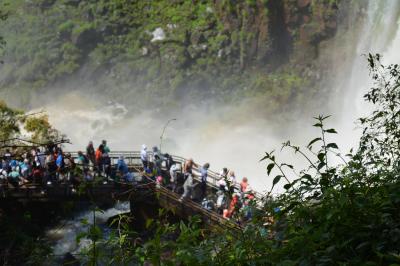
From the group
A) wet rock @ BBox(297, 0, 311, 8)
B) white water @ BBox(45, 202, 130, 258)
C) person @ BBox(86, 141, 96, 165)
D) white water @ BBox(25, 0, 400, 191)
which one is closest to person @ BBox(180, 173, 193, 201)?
white water @ BBox(45, 202, 130, 258)

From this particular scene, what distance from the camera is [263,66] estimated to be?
142 ft

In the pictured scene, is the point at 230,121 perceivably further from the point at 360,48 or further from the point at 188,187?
the point at 188,187

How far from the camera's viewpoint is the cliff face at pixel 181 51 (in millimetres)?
42688

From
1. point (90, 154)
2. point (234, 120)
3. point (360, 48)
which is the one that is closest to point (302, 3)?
point (360, 48)

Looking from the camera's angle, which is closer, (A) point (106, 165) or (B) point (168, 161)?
(A) point (106, 165)

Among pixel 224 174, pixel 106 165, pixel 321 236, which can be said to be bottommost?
pixel 321 236

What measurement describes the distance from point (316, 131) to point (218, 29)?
10.5 meters

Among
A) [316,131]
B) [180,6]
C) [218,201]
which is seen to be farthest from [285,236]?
[180,6]

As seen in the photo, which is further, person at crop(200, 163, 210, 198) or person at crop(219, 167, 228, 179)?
person at crop(200, 163, 210, 198)

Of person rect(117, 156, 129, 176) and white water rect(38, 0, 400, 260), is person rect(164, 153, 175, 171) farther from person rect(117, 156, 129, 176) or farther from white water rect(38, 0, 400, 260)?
white water rect(38, 0, 400, 260)

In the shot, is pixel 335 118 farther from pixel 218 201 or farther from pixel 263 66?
pixel 218 201

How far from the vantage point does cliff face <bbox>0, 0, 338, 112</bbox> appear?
42688 mm

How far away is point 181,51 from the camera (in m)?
43.1

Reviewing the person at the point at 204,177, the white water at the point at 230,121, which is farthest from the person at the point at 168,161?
the white water at the point at 230,121
